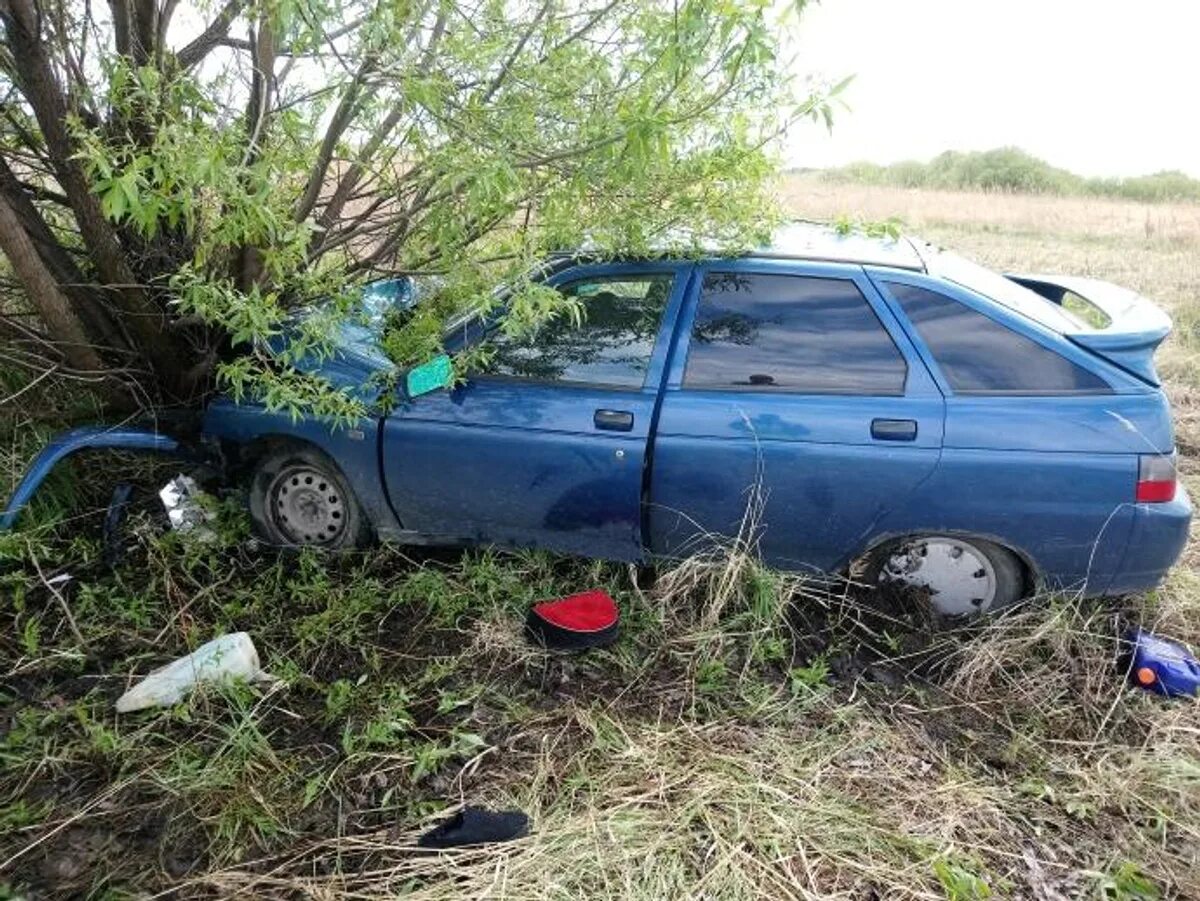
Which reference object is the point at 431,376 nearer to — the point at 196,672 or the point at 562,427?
the point at 562,427

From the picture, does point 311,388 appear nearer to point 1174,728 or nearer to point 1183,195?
point 1174,728

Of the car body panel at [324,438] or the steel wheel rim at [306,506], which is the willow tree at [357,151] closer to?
the car body panel at [324,438]

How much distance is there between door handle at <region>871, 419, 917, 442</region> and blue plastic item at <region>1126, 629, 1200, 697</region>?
114 centimetres

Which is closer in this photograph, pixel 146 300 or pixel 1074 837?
pixel 1074 837

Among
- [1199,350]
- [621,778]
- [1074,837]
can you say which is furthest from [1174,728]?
[1199,350]

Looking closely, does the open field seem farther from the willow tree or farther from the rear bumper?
the willow tree

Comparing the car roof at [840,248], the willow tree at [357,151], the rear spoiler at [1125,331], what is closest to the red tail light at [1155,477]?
the rear spoiler at [1125,331]

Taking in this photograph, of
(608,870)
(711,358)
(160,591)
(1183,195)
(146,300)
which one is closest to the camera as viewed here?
(608,870)

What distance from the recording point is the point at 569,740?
2629mm

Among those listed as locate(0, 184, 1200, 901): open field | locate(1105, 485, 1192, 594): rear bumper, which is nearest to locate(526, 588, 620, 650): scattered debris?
locate(0, 184, 1200, 901): open field

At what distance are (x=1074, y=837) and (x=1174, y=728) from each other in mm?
715

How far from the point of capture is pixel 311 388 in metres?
3.10

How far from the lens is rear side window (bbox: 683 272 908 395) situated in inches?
117

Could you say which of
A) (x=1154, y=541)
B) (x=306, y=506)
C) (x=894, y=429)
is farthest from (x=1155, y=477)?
(x=306, y=506)
